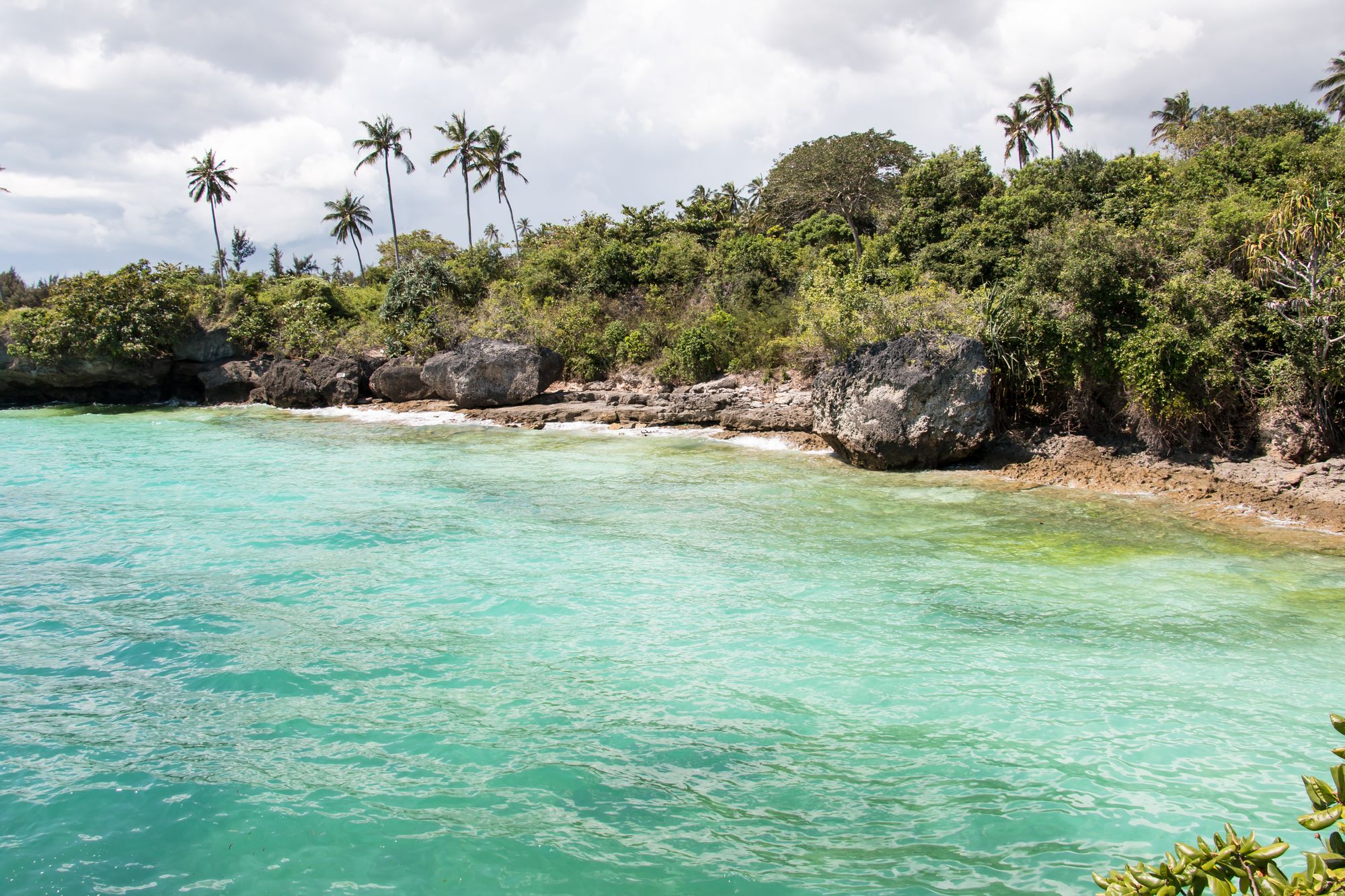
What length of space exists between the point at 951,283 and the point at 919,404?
8.33 metres

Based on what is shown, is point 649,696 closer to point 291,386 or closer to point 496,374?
point 496,374

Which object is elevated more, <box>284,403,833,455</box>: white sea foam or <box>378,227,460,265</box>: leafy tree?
<box>378,227,460,265</box>: leafy tree

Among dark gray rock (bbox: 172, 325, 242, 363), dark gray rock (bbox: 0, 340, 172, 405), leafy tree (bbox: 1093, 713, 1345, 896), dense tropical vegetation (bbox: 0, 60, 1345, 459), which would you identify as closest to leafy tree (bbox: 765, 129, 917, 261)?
dense tropical vegetation (bbox: 0, 60, 1345, 459)

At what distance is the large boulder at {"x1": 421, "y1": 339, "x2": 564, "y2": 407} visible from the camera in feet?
87.2

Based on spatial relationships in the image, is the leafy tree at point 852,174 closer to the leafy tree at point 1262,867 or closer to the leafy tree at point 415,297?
the leafy tree at point 415,297

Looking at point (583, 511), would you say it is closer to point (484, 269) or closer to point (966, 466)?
point (966, 466)

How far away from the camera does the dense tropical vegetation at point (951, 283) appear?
531 inches

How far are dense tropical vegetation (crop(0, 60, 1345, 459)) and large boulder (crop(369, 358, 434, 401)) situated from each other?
1.24 meters

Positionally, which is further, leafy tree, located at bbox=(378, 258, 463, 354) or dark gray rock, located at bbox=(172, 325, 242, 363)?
dark gray rock, located at bbox=(172, 325, 242, 363)

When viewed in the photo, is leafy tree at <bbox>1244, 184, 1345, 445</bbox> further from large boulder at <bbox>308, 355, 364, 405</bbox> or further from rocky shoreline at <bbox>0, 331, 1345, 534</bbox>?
large boulder at <bbox>308, 355, 364, 405</bbox>

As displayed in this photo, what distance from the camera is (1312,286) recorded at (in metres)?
12.4

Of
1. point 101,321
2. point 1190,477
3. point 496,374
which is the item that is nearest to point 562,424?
point 496,374

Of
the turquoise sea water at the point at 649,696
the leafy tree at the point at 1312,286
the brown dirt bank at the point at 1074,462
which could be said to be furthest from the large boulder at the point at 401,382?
the leafy tree at the point at 1312,286

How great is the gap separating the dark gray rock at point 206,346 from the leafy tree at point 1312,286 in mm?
37857
